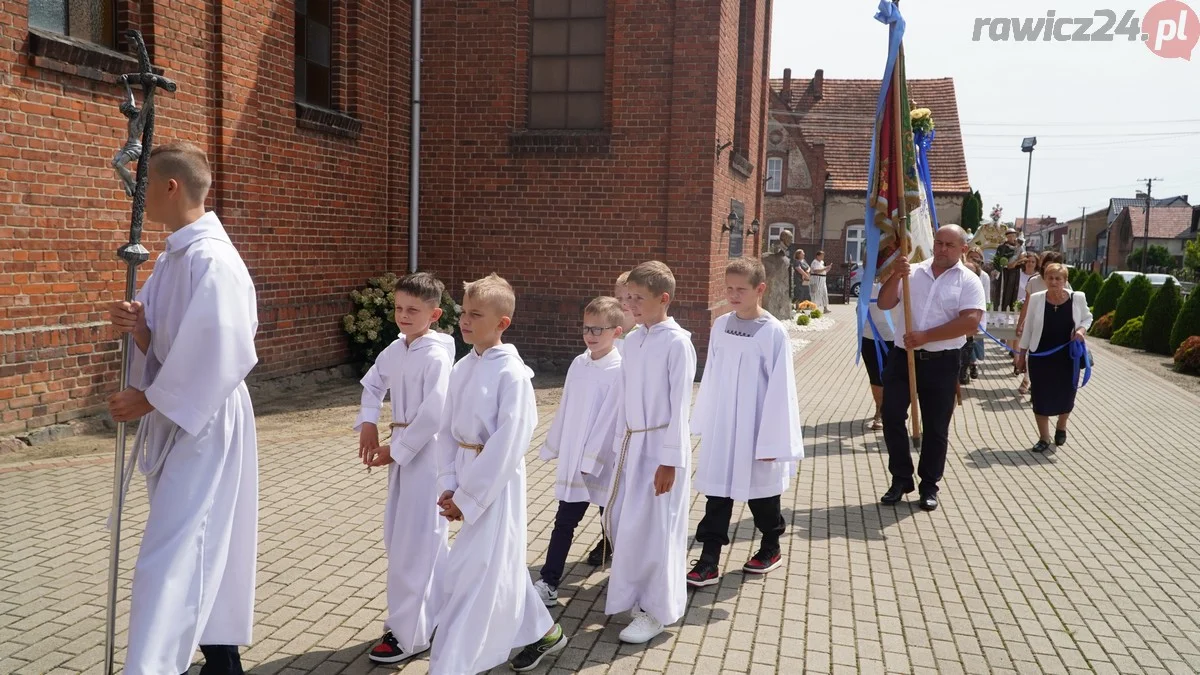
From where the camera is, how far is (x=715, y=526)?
4.92 meters

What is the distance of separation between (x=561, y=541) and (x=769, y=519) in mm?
1288

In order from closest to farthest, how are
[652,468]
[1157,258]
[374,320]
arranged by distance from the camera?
1. [652,468]
2. [374,320]
3. [1157,258]

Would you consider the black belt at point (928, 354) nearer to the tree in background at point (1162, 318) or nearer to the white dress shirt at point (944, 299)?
the white dress shirt at point (944, 299)

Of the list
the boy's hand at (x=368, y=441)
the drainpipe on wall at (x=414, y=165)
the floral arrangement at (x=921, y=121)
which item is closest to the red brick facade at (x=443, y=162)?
the drainpipe on wall at (x=414, y=165)

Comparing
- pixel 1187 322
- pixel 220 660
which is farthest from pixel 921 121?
pixel 1187 322

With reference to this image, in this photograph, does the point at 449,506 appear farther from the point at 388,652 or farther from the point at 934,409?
the point at 934,409

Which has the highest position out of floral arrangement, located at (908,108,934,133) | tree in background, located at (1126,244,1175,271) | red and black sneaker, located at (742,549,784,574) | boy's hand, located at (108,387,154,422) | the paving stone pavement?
floral arrangement, located at (908,108,934,133)

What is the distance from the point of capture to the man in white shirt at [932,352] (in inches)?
256

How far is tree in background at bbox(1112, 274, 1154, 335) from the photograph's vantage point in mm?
21062

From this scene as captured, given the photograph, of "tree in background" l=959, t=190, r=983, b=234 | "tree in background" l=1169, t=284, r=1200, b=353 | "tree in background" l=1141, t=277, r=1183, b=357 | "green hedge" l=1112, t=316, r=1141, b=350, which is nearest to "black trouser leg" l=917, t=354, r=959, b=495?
"tree in background" l=1169, t=284, r=1200, b=353

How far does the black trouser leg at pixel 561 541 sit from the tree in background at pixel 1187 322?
16876 mm

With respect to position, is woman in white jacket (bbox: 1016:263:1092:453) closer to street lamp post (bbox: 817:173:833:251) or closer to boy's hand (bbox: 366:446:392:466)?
boy's hand (bbox: 366:446:392:466)

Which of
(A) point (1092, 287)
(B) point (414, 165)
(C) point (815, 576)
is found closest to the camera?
(C) point (815, 576)

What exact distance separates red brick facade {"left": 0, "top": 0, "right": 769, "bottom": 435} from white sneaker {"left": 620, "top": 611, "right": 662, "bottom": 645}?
590 centimetres
